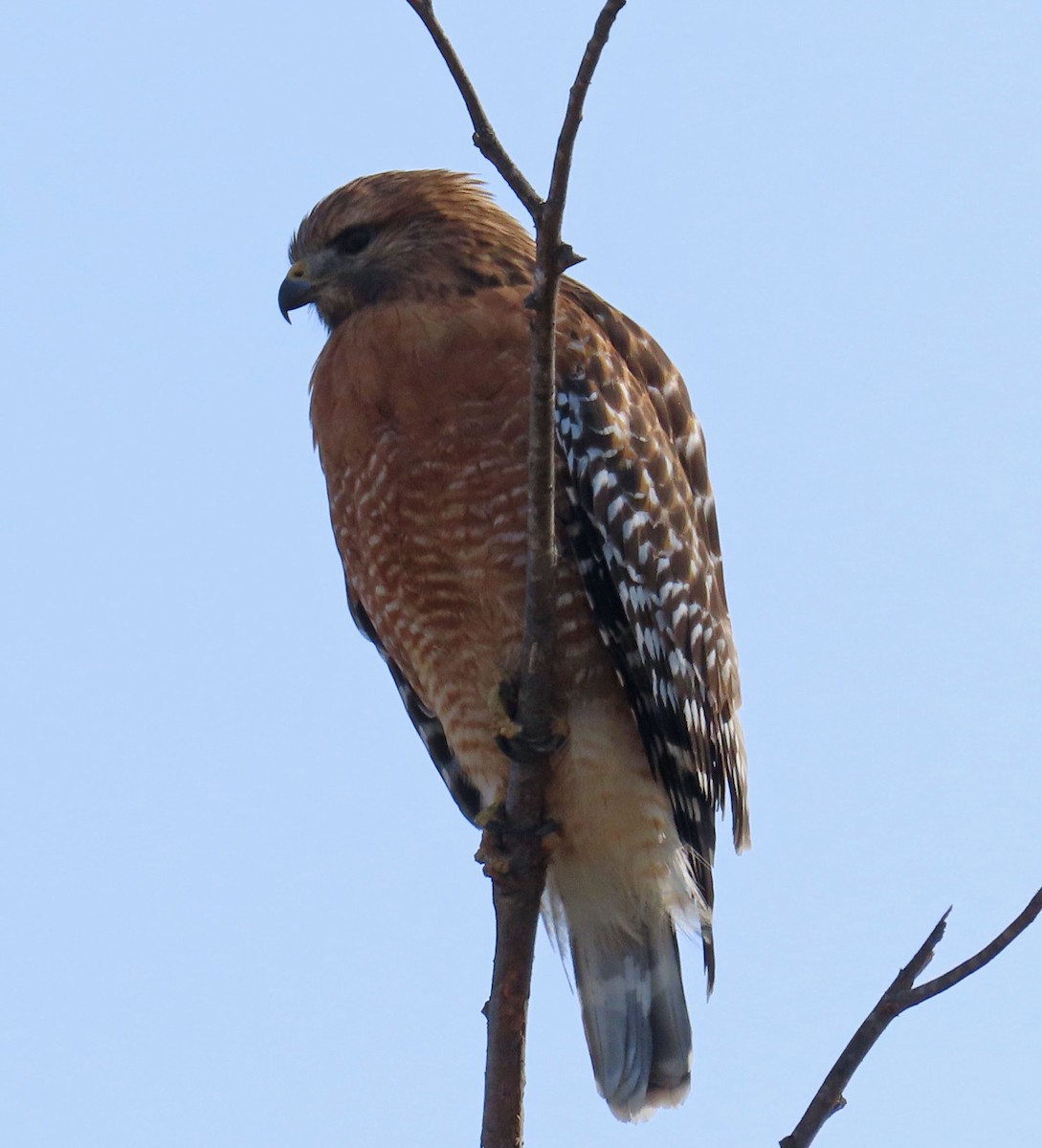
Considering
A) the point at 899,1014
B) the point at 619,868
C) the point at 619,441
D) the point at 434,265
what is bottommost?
the point at 899,1014

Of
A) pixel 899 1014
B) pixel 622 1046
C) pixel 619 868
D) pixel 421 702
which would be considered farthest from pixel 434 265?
pixel 899 1014

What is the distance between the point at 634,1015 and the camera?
20.6 ft

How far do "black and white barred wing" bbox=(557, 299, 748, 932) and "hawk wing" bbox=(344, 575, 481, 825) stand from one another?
3.27 ft

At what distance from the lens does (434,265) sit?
6176 millimetres

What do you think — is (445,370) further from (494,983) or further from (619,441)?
(494,983)

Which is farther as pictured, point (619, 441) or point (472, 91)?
point (619, 441)

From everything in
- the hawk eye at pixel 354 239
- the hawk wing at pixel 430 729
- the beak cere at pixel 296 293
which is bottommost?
the hawk wing at pixel 430 729

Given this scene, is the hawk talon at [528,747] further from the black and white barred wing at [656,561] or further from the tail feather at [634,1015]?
the tail feather at [634,1015]

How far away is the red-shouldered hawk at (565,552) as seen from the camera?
5.64 metres

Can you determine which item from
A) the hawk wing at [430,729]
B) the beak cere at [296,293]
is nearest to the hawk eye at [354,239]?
the beak cere at [296,293]

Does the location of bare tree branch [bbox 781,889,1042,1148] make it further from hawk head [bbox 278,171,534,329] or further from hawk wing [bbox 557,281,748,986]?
hawk head [bbox 278,171,534,329]

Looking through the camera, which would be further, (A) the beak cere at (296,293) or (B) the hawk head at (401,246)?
(A) the beak cere at (296,293)

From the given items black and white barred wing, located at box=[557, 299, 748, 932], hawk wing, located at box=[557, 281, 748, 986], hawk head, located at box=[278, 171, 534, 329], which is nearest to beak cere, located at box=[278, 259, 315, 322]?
hawk head, located at box=[278, 171, 534, 329]

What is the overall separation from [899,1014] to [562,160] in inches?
80.2
